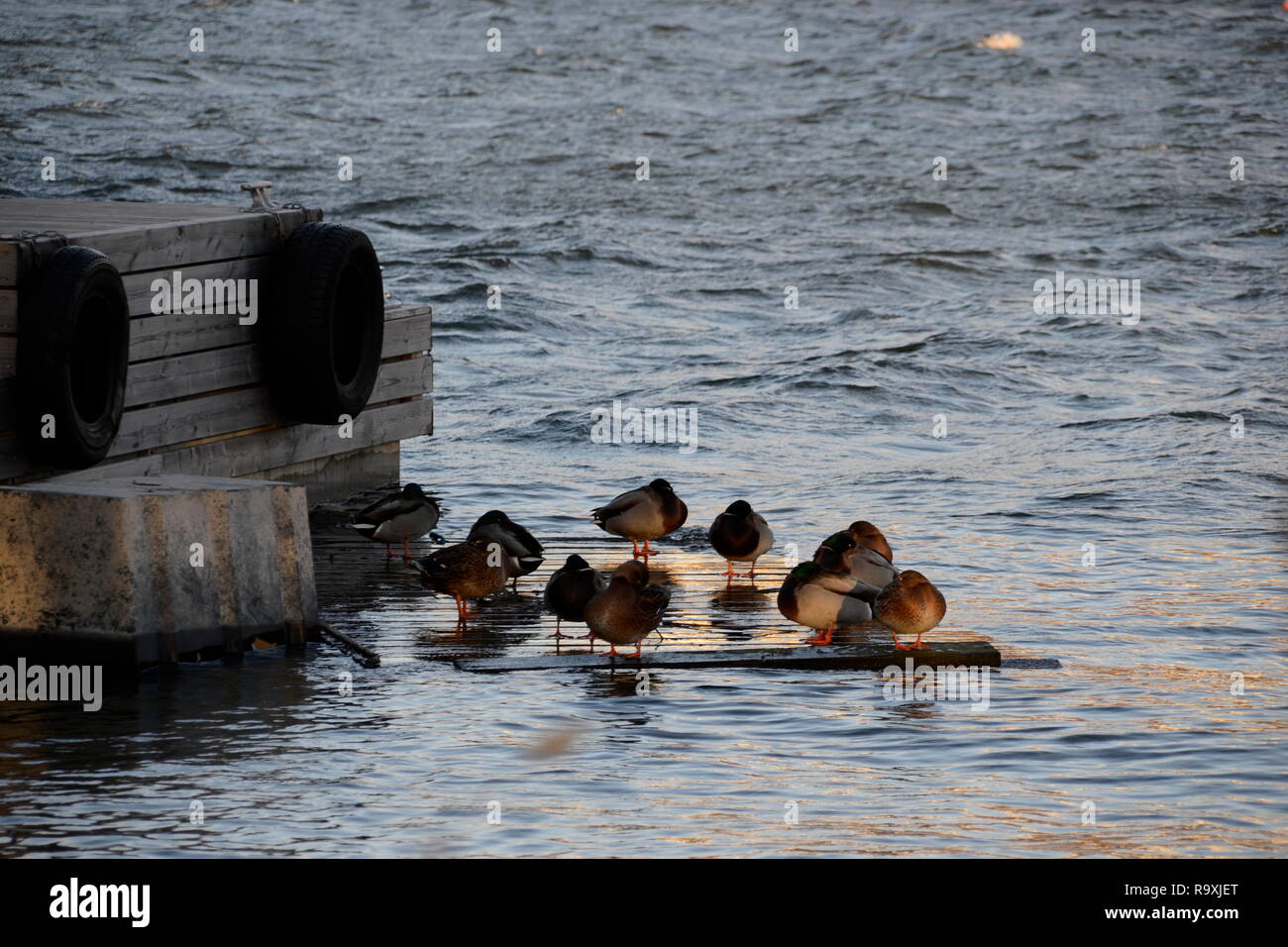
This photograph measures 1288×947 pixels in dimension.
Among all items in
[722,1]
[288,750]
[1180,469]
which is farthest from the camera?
[722,1]

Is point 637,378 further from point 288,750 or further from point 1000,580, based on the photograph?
point 288,750

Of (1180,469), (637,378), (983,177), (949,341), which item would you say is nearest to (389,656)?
(1180,469)

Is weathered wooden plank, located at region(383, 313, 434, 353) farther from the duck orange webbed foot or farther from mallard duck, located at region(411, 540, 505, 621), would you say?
the duck orange webbed foot

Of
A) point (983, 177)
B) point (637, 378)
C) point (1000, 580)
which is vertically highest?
point (983, 177)

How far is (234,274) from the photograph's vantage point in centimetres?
1333

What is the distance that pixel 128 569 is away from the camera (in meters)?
9.78

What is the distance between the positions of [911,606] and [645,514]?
9.69ft

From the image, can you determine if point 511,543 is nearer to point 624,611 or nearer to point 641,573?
A: point 641,573

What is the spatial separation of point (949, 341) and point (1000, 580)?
13.1 m

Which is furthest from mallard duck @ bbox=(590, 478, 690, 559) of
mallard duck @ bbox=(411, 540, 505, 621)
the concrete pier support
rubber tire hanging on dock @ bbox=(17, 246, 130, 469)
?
rubber tire hanging on dock @ bbox=(17, 246, 130, 469)

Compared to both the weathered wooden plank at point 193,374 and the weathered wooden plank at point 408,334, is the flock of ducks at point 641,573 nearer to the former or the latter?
the weathered wooden plank at point 193,374

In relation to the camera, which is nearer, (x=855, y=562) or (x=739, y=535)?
(x=855, y=562)

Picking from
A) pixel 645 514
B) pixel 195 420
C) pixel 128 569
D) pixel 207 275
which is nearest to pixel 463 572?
pixel 645 514

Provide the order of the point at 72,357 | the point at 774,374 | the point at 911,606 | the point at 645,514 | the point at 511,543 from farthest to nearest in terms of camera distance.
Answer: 1. the point at 774,374
2. the point at 645,514
3. the point at 511,543
4. the point at 72,357
5. the point at 911,606
